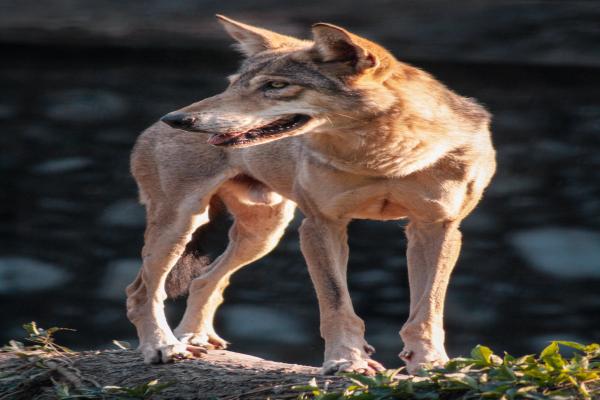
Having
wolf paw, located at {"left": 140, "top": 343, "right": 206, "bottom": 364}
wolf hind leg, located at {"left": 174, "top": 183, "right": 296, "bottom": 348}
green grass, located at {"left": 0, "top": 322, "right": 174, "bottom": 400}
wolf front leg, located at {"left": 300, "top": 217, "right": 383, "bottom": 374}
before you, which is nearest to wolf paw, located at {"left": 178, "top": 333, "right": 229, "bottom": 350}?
wolf hind leg, located at {"left": 174, "top": 183, "right": 296, "bottom": 348}

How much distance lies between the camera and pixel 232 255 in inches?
320

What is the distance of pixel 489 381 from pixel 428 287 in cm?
117

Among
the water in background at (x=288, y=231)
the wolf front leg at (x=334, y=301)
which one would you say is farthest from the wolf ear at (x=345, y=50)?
the water in background at (x=288, y=231)

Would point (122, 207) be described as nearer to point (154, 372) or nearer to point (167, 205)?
point (167, 205)

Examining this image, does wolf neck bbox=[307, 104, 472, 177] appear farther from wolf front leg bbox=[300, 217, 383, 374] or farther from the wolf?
wolf front leg bbox=[300, 217, 383, 374]

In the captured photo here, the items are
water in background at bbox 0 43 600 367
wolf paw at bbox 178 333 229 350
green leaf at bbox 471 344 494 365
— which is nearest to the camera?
green leaf at bbox 471 344 494 365

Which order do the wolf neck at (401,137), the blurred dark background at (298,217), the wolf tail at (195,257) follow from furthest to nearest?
the blurred dark background at (298,217) < the wolf tail at (195,257) < the wolf neck at (401,137)

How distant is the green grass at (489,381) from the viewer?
5.58 m

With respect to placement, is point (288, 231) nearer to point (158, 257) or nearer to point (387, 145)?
point (158, 257)

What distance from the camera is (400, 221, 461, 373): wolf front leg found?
6715mm

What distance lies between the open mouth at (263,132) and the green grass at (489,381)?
1096 millimetres

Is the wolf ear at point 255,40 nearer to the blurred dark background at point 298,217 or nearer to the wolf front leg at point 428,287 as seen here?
the wolf front leg at point 428,287

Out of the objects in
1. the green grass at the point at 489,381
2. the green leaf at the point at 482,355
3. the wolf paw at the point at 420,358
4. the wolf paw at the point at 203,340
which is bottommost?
the green grass at the point at 489,381

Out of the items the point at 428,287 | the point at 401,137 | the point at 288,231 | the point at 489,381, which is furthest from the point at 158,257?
the point at 489,381
